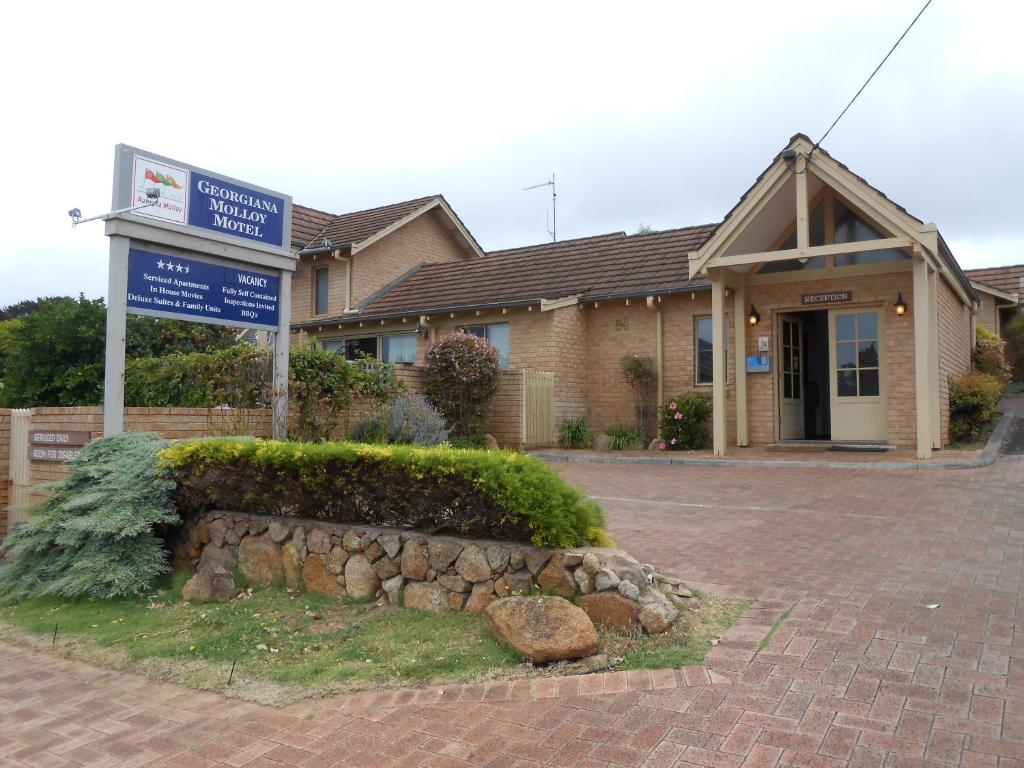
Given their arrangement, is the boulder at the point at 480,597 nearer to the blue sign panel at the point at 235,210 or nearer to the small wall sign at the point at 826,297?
the blue sign panel at the point at 235,210

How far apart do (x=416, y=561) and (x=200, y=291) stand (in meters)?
4.68

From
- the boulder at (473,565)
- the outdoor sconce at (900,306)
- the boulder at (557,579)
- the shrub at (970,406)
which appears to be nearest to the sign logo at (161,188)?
the boulder at (473,565)

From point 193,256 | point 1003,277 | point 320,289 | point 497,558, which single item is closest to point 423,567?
point 497,558

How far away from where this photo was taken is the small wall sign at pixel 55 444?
8078 mm

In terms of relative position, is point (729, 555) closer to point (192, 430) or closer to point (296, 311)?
point (192, 430)

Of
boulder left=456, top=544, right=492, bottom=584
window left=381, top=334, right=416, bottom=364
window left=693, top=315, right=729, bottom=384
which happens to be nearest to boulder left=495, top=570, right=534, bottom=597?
boulder left=456, top=544, right=492, bottom=584

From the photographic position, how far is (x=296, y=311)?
2405 cm

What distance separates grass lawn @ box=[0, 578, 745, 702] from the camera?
4531 millimetres

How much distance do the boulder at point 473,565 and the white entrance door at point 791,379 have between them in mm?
11395

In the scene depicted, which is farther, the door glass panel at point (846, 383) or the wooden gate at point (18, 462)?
the door glass panel at point (846, 383)

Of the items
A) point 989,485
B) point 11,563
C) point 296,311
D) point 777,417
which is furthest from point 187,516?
point 296,311

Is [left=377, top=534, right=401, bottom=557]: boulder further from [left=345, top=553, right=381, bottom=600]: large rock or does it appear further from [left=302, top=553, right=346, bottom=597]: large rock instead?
[left=302, top=553, right=346, bottom=597]: large rock

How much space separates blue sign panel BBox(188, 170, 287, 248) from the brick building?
2.86 meters

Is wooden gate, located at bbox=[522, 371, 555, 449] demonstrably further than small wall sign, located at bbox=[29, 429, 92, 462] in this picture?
Yes
